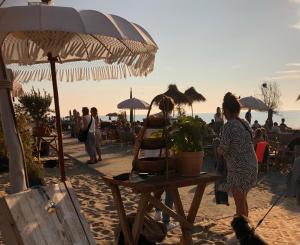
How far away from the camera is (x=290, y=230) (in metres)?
5.62

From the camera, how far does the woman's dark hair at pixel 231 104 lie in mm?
4879

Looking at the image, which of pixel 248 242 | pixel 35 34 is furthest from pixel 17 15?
pixel 248 242

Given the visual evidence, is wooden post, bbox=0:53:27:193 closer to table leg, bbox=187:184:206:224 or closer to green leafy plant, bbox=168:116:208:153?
green leafy plant, bbox=168:116:208:153

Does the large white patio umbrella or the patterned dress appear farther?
the patterned dress

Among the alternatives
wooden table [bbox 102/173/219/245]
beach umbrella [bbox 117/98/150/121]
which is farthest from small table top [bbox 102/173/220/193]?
beach umbrella [bbox 117/98/150/121]

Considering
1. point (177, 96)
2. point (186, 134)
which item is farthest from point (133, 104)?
point (186, 134)

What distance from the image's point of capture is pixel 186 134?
4008mm

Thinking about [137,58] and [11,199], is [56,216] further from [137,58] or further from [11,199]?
[137,58]

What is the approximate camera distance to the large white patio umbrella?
3662mm

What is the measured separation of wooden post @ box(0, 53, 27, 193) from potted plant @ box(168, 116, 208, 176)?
1.39 m

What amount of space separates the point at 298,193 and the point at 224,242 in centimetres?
150

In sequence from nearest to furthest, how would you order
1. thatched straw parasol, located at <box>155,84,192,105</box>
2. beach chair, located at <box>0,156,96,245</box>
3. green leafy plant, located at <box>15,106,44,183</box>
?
beach chair, located at <box>0,156,96,245</box> < green leafy plant, located at <box>15,106,44,183</box> < thatched straw parasol, located at <box>155,84,192,105</box>

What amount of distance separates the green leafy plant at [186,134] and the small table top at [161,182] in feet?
0.91

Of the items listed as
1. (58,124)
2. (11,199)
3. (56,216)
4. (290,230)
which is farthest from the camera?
(290,230)
